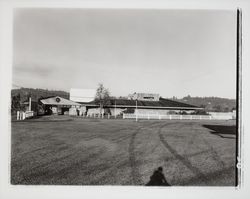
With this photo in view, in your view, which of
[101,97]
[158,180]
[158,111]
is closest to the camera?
[158,180]

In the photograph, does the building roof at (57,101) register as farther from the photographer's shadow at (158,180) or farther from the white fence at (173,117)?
the photographer's shadow at (158,180)

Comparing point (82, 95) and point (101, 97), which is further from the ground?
point (82, 95)

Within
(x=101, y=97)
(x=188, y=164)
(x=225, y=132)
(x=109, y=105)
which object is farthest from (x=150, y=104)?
(x=188, y=164)

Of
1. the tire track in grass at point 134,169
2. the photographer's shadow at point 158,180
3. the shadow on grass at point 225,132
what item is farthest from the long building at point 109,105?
the photographer's shadow at point 158,180

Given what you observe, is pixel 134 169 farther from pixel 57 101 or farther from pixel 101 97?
pixel 57 101

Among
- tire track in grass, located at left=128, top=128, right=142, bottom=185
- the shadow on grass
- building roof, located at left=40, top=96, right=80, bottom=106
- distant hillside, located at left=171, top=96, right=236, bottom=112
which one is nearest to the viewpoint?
tire track in grass, located at left=128, top=128, right=142, bottom=185

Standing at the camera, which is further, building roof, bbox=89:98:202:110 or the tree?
the tree

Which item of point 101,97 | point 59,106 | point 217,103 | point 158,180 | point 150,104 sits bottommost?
point 158,180

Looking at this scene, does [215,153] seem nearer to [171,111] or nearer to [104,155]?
[104,155]

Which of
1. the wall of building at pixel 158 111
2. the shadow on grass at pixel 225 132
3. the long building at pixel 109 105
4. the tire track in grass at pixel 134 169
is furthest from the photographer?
the long building at pixel 109 105

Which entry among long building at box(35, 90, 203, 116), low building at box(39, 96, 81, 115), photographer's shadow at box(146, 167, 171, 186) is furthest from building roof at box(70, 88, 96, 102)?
photographer's shadow at box(146, 167, 171, 186)

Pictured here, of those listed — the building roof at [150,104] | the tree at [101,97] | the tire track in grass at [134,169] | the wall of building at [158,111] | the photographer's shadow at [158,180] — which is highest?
the tree at [101,97]

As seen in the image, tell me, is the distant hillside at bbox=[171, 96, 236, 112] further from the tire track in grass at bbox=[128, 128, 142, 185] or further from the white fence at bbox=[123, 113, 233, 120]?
the tire track in grass at bbox=[128, 128, 142, 185]

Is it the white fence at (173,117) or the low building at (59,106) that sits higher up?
the low building at (59,106)
